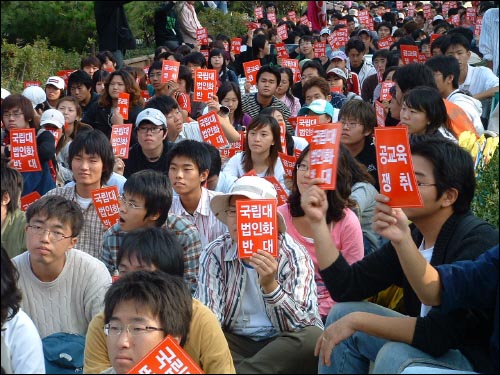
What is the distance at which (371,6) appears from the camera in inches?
1039

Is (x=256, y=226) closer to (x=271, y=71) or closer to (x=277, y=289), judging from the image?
(x=277, y=289)

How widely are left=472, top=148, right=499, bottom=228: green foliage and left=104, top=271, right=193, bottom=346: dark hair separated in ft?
6.15

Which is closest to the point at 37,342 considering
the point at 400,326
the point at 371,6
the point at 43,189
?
the point at 400,326

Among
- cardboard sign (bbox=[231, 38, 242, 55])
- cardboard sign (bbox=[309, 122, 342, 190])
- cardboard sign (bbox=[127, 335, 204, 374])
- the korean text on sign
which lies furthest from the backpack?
cardboard sign (bbox=[231, 38, 242, 55])

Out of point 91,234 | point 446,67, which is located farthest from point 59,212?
point 446,67

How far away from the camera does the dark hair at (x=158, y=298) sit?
3037 millimetres

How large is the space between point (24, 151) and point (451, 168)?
3901 millimetres

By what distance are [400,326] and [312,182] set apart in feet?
2.24

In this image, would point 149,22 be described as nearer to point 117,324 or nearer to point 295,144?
point 295,144

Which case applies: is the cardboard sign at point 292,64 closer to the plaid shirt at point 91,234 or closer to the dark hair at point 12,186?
the plaid shirt at point 91,234

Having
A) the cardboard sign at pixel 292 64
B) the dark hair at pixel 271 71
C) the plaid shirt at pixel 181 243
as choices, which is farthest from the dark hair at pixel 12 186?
the cardboard sign at pixel 292 64

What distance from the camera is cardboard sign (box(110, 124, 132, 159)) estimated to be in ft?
21.9

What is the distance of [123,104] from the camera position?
831cm

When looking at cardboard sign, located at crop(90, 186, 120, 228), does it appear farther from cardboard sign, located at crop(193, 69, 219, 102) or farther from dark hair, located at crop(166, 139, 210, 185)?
cardboard sign, located at crop(193, 69, 219, 102)
